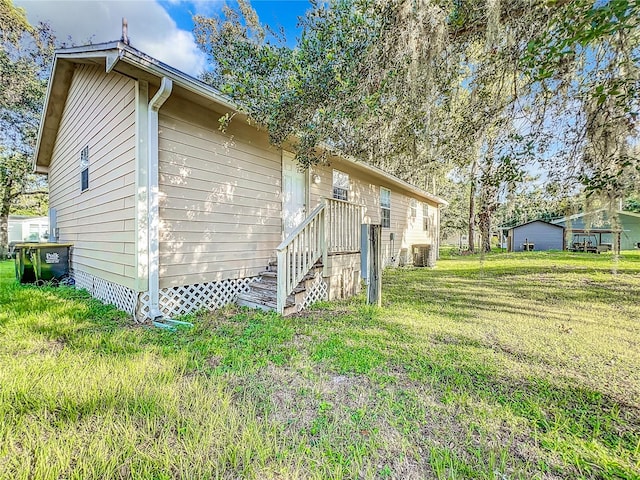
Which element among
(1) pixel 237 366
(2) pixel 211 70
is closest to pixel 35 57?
(2) pixel 211 70

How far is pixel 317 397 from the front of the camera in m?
2.36

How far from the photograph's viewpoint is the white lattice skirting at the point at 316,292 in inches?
204

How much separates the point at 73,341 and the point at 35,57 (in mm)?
16601

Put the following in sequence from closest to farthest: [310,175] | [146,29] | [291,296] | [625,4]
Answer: [625,4]
[291,296]
[310,175]
[146,29]

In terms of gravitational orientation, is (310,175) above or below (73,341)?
above

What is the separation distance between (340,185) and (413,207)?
6.35 meters

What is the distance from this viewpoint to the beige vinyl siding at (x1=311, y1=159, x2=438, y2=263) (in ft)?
25.2

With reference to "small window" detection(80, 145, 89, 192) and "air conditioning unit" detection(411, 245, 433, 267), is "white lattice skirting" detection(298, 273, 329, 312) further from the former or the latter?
"air conditioning unit" detection(411, 245, 433, 267)

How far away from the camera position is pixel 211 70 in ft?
44.2

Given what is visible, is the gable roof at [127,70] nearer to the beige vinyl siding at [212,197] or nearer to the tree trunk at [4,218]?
the beige vinyl siding at [212,197]

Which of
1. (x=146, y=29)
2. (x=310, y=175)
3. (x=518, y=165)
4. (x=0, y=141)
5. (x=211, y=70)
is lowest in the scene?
(x=518, y=165)

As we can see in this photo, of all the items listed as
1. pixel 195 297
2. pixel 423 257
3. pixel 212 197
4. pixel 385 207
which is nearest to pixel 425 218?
pixel 423 257

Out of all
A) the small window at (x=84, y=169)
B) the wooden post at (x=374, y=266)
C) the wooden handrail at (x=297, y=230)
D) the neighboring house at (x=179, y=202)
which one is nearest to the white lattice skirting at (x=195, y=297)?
the neighboring house at (x=179, y=202)

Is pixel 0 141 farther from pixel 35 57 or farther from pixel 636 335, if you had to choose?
pixel 636 335
